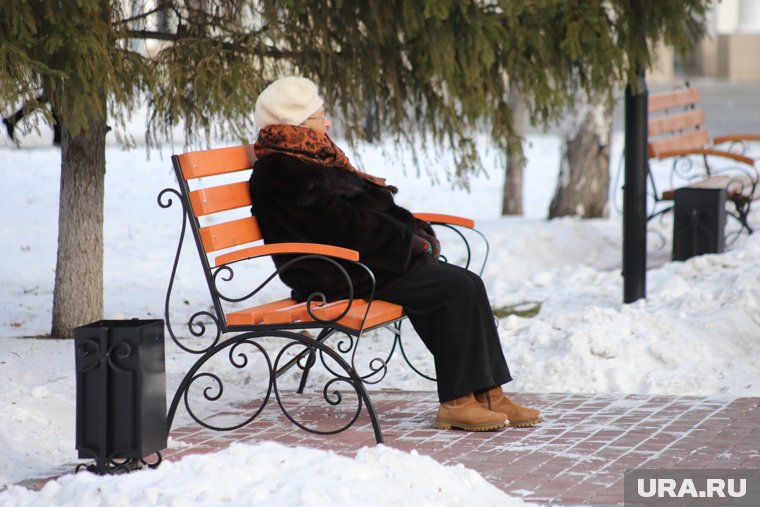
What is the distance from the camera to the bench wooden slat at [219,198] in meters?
4.66

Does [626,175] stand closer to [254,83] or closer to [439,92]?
[439,92]

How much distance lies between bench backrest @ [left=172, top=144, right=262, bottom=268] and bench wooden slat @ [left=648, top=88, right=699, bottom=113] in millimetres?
5142

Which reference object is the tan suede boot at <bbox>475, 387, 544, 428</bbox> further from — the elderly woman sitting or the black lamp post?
the black lamp post

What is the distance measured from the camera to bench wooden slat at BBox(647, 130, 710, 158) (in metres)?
9.12

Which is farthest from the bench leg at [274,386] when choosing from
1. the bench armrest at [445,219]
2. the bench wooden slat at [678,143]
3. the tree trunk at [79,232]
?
the bench wooden slat at [678,143]

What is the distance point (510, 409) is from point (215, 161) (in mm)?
1586

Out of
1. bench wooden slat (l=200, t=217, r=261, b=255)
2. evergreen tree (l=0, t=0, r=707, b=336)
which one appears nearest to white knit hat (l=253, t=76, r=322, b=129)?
bench wooden slat (l=200, t=217, r=261, b=255)

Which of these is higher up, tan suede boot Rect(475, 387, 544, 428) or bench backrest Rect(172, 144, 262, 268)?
bench backrest Rect(172, 144, 262, 268)

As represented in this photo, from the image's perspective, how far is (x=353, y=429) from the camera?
471 cm

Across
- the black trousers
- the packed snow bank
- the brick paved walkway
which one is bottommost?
the brick paved walkway

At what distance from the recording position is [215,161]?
4.80 m

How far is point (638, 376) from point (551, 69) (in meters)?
1.95

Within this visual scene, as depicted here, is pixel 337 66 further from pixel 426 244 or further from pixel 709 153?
pixel 709 153

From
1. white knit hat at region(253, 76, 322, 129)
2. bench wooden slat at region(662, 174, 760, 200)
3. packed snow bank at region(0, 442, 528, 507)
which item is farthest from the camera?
bench wooden slat at region(662, 174, 760, 200)
